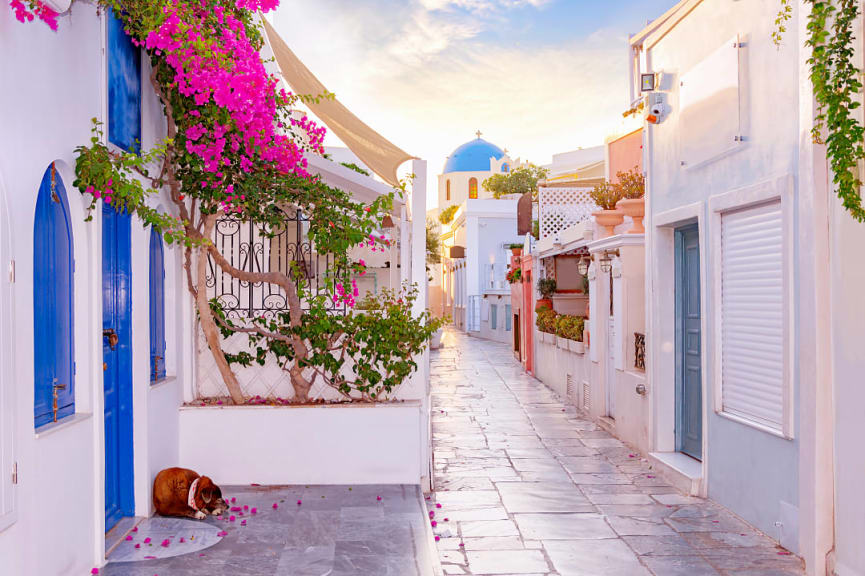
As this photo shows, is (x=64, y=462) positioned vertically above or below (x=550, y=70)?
below

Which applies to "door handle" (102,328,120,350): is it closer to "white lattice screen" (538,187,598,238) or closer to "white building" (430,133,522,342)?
"white lattice screen" (538,187,598,238)

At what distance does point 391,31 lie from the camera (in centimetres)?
1080

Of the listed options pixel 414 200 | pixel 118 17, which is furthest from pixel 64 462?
pixel 414 200

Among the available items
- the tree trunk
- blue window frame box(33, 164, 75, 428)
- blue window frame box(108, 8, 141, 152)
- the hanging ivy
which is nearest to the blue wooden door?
blue window frame box(108, 8, 141, 152)

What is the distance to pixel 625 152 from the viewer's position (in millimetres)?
13328

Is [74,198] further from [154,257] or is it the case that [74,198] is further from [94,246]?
[154,257]

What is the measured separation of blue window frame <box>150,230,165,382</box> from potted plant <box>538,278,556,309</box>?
446 inches

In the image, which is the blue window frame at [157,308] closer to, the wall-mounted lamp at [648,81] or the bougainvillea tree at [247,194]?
the bougainvillea tree at [247,194]

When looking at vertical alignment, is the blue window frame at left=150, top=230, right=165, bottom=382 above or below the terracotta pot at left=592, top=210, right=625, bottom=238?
→ below

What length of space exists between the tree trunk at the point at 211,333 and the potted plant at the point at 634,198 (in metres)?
5.00

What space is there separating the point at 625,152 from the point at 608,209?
2178 millimetres

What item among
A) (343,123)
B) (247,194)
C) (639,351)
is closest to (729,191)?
(639,351)

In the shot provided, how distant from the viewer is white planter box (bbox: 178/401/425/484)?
698cm

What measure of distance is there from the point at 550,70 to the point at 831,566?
9.05 metres
